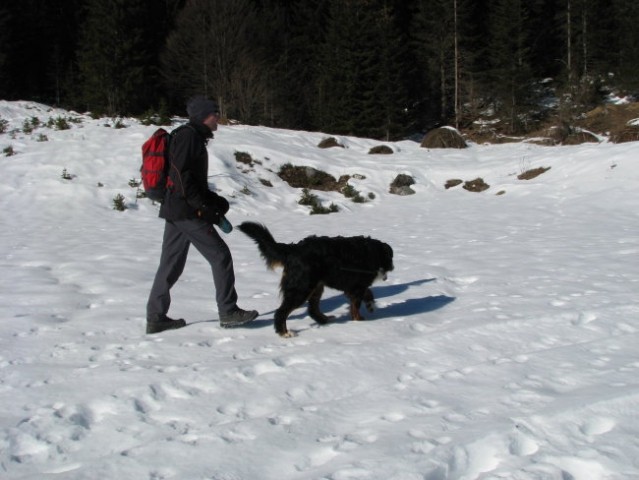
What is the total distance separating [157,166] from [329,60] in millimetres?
31931

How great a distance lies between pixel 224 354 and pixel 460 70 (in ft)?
116

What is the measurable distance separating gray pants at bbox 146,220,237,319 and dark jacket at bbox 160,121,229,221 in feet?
0.54

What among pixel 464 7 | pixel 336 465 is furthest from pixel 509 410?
pixel 464 7

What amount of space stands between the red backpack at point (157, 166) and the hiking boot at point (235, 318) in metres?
1.18

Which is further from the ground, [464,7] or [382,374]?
[464,7]

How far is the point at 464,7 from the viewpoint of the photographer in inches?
1411

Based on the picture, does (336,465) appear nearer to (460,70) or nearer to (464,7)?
(460,70)

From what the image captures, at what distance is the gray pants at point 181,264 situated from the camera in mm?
4543

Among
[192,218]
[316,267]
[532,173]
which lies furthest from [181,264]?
[532,173]

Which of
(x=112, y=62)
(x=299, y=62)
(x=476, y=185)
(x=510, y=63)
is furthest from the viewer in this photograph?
(x=299, y=62)

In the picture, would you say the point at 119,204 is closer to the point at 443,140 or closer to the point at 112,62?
the point at 443,140

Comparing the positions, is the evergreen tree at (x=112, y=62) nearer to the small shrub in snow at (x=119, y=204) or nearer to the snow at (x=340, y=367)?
the small shrub in snow at (x=119, y=204)

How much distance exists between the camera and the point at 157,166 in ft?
14.4

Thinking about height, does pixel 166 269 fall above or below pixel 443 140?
below
